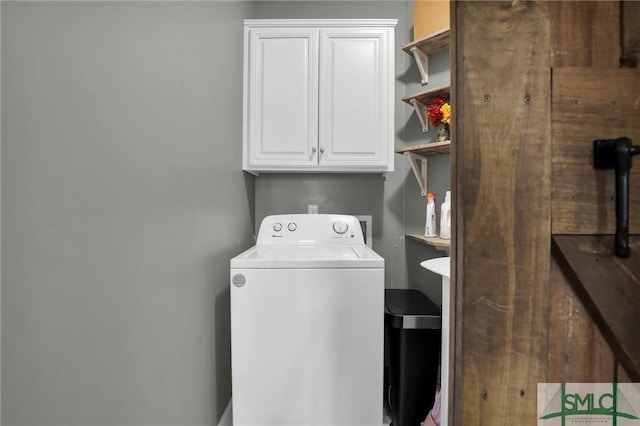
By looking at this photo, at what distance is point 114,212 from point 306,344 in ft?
2.92

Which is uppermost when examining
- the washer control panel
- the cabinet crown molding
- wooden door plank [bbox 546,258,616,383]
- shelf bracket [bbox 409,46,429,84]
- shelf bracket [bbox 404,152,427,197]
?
the cabinet crown molding

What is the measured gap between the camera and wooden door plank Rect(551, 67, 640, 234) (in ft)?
2.02

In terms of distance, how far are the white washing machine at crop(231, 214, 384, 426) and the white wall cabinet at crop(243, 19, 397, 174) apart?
2.73ft

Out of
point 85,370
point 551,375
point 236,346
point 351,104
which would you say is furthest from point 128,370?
point 351,104

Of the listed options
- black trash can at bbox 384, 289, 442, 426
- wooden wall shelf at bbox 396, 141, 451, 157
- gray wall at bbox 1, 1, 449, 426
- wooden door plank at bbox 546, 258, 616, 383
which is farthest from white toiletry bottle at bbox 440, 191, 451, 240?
gray wall at bbox 1, 1, 449, 426

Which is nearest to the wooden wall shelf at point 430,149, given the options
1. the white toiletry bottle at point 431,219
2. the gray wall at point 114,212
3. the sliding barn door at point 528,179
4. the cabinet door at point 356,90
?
the cabinet door at point 356,90

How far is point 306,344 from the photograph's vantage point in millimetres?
1280

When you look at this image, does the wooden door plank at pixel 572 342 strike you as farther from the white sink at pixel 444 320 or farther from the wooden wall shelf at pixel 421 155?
the wooden wall shelf at pixel 421 155

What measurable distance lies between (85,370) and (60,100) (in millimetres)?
593

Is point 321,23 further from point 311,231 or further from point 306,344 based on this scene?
point 306,344

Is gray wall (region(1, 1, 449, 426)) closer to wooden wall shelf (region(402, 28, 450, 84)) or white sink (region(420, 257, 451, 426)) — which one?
white sink (region(420, 257, 451, 426))

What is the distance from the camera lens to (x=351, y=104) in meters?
1.88

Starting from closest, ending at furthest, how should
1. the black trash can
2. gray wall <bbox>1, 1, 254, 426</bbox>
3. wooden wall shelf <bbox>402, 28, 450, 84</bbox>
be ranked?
gray wall <bbox>1, 1, 254, 426</bbox> → the black trash can → wooden wall shelf <bbox>402, 28, 450, 84</bbox>

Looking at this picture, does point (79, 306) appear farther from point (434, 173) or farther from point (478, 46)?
point (434, 173)
